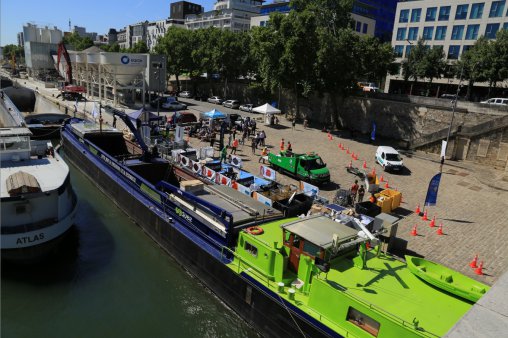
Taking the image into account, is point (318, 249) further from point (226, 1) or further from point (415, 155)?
point (226, 1)

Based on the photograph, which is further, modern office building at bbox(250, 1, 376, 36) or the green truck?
modern office building at bbox(250, 1, 376, 36)

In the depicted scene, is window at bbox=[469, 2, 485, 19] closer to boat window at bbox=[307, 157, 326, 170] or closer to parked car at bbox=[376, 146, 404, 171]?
parked car at bbox=[376, 146, 404, 171]

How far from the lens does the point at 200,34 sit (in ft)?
214

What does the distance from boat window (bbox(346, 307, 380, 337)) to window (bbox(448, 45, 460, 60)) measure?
60.2 m

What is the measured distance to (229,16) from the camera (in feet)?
378

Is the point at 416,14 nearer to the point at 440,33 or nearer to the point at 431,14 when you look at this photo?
the point at 431,14

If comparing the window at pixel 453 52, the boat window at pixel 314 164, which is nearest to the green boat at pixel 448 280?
the boat window at pixel 314 164

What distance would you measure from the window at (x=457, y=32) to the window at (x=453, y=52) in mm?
1342

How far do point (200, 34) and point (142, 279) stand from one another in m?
58.4

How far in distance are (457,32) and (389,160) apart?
132 feet

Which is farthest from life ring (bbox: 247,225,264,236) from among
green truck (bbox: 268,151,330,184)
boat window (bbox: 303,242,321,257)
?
green truck (bbox: 268,151,330,184)

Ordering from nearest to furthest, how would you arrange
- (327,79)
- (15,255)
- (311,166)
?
(15,255)
(311,166)
(327,79)

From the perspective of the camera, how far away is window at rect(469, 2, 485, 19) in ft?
175

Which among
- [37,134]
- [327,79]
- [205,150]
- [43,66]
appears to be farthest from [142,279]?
[43,66]
